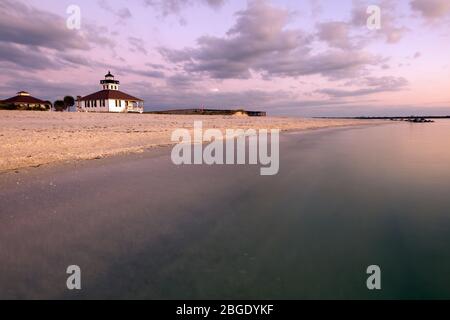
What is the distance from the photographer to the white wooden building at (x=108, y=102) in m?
67.3

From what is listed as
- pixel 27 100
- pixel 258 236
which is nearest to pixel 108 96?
pixel 27 100

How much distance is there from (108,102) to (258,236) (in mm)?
68091

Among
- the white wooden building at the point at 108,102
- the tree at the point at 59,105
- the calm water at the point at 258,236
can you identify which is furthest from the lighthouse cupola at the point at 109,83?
the calm water at the point at 258,236

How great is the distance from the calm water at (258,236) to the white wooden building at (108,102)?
205ft

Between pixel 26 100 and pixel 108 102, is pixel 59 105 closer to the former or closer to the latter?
pixel 26 100

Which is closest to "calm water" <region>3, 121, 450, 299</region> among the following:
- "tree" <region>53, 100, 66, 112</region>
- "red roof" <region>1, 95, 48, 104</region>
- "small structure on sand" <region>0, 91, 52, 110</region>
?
"tree" <region>53, 100, 66, 112</region>

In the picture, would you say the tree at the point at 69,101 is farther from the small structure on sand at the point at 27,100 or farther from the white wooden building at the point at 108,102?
the small structure on sand at the point at 27,100

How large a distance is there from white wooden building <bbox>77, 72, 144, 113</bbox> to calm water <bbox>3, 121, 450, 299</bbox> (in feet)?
205

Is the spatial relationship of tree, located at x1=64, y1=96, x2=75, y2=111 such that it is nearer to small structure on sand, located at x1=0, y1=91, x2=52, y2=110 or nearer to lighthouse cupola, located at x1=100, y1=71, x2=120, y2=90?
small structure on sand, located at x1=0, y1=91, x2=52, y2=110

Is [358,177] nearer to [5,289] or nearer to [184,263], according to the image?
[184,263]

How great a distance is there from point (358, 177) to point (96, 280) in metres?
9.25

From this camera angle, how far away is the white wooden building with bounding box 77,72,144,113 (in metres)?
67.3
